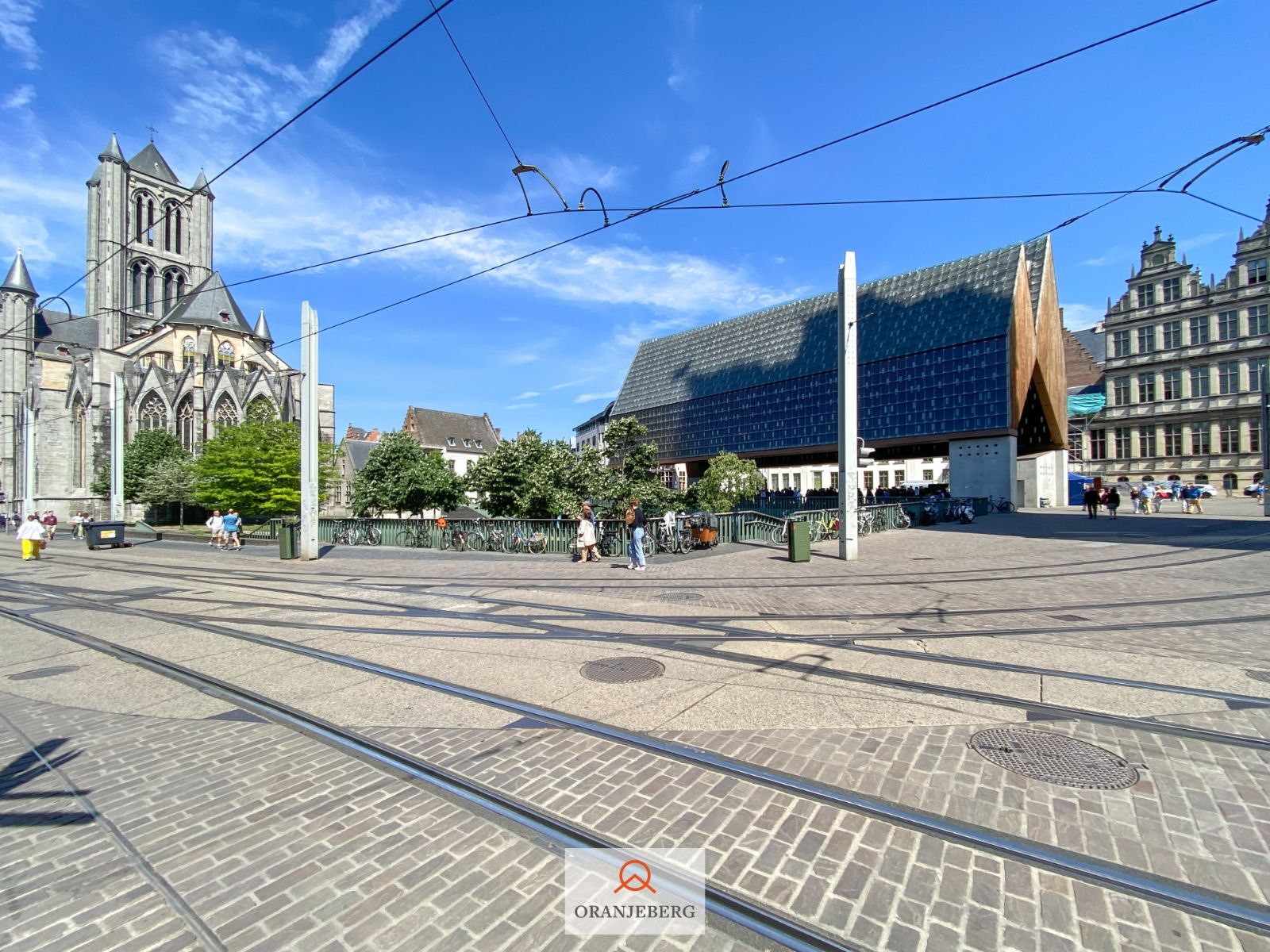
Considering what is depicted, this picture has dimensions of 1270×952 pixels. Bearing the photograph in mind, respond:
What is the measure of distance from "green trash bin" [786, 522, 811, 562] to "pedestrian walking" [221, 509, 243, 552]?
2075cm

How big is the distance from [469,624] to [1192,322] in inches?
2727

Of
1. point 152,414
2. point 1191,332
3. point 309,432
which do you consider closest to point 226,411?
point 152,414

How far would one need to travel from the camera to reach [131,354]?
5744cm

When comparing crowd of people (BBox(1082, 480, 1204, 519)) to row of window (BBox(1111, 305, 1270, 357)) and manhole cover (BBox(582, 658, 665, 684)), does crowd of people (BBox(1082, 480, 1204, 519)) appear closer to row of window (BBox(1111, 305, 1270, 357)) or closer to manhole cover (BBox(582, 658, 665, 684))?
row of window (BBox(1111, 305, 1270, 357))

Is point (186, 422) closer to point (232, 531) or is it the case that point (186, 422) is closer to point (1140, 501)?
point (232, 531)

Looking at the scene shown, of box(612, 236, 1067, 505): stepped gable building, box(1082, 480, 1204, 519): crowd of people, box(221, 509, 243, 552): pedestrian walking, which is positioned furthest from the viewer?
box(612, 236, 1067, 505): stepped gable building

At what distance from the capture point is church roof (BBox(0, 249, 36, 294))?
62125 mm

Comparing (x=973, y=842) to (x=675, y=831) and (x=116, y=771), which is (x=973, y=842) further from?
(x=116, y=771)

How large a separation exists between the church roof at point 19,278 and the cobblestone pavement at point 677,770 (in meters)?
80.3

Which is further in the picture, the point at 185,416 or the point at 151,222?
the point at 151,222

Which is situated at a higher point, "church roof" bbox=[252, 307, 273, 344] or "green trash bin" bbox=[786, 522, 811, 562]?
"church roof" bbox=[252, 307, 273, 344]

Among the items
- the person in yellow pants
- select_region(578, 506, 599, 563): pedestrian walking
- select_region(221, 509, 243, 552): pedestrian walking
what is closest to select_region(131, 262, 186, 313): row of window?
the person in yellow pants

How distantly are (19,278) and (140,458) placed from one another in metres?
34.9

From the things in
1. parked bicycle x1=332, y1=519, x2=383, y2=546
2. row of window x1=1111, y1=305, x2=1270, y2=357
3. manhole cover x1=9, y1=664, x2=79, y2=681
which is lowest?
manhole cover x1=9, y1=664, x2=79, y2=681
